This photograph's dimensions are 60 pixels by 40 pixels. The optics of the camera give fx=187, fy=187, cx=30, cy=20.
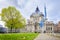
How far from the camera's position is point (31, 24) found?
118m

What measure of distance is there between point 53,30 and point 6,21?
185 ft

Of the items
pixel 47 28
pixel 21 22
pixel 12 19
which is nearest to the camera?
pixel 12 19

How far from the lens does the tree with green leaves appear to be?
57.2 m

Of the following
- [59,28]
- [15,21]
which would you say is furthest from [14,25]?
[59,28]

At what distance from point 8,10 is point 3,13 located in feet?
6.04

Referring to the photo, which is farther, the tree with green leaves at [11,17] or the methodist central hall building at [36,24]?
the methodist central hall building at [36,24]

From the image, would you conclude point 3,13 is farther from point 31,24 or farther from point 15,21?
point 31,24

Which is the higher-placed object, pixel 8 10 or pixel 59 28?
pixel 8 10

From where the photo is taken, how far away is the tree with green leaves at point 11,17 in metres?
57.2

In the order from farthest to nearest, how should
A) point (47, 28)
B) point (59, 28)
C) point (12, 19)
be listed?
1. point (47, 28)
2. point (59, 28)
3. point (12, 19)

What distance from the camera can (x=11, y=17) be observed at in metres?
57.2

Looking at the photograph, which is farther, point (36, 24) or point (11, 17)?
point (36, 24)

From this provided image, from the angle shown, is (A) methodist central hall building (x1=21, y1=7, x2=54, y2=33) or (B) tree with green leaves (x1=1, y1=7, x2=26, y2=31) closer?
(B) tree with green leaves (x1=1, y1=7, x2=26, y2=31)

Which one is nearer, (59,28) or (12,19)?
(12,19)
